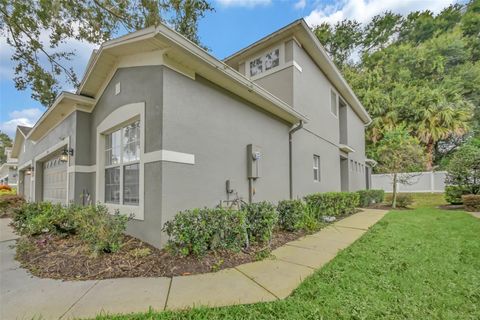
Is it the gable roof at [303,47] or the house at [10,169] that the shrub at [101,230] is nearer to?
the gable roof at [303,47]

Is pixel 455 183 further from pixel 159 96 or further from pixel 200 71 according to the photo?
pixel 159 96

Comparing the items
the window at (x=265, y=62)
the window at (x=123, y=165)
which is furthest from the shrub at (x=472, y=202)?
the window at (x=123, y=165)

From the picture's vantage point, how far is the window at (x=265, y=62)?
8961 mm

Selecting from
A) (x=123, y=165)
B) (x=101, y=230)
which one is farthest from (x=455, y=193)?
(x=101, y=230)

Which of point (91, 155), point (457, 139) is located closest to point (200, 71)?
point (91, 155)

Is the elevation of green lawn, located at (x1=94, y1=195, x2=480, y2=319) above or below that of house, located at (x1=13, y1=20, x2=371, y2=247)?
below

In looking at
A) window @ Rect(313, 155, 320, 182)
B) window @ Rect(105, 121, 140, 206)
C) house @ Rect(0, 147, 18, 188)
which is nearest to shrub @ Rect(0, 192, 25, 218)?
window @ Rect(105, 121, 140, 206)

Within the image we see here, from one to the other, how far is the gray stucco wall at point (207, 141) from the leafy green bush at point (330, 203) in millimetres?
1524

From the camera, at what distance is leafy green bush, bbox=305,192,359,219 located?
788cm

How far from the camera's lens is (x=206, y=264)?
Answer: 12.5 feet

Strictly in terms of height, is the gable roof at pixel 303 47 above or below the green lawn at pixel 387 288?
above

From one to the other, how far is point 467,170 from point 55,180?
17.9 m

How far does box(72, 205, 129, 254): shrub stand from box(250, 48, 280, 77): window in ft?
24.6

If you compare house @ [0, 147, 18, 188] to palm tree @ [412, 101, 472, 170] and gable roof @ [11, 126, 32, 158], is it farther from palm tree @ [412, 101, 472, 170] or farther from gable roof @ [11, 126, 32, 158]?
palm tree @ [412, 101, 472, 170]
